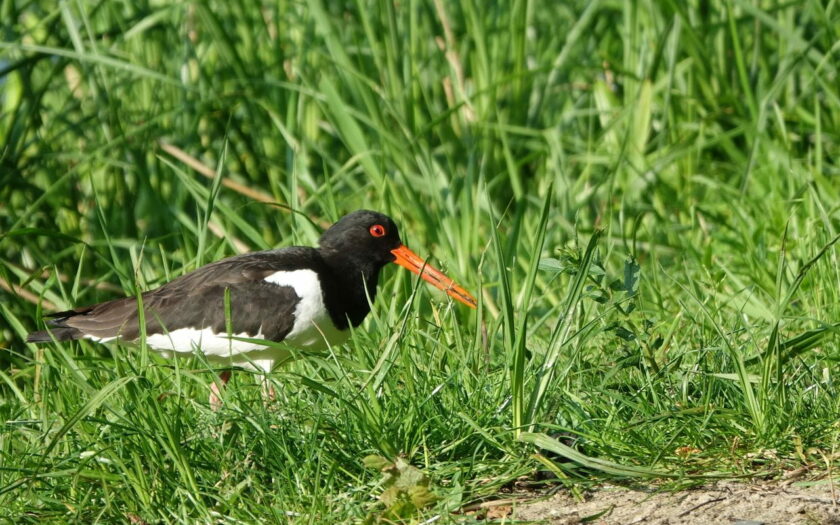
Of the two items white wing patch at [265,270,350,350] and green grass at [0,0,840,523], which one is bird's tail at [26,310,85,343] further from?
white wing patch at [265,270,350,350]

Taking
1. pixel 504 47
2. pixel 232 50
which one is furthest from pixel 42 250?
pixel 504 47

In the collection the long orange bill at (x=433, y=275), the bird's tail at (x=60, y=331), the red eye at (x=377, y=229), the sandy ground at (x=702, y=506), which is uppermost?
the red eye at (x=377, y=229)

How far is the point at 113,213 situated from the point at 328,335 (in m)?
1.95

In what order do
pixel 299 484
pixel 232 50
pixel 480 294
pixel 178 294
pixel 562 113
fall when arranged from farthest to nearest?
1. pixel 562 113
2. pixel 232 50
3. pixel 178 294
4. pixel 480 294
5. pixel 299 484

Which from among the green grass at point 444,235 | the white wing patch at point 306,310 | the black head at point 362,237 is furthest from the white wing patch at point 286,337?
the black head at point 362,237

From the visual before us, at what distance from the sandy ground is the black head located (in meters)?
2.11

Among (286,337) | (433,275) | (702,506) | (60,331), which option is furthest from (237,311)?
(702,506)

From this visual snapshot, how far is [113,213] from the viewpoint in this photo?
224 inches

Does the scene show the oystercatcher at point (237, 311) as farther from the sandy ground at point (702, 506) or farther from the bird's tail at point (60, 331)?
the sandy ground at point (702, 506)

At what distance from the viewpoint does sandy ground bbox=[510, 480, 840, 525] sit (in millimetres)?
2502

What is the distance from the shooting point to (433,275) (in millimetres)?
4246

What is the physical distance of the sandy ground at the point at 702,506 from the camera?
2.50 m

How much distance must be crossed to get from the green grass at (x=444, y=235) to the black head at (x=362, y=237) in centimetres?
8

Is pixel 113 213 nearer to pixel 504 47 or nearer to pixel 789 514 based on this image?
pixel 504 47
